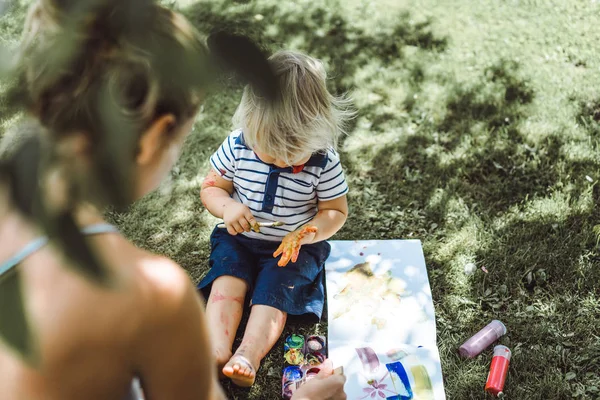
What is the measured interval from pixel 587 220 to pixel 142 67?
2268 millimetres

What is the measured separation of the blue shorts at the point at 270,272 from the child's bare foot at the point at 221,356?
0.21 m

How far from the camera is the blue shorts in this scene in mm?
2078

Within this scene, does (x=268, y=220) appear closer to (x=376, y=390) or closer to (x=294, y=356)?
(x=294, y=356)

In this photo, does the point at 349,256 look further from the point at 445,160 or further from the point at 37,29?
the point at 37,29

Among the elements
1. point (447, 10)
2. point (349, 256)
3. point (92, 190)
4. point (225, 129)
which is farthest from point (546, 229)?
point (92, 190)

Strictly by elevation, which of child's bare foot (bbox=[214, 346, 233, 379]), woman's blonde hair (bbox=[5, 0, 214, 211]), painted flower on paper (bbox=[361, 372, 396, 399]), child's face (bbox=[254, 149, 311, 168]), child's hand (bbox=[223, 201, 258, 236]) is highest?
woman's blonde hair (bbox=[5, 0, 214, 211])

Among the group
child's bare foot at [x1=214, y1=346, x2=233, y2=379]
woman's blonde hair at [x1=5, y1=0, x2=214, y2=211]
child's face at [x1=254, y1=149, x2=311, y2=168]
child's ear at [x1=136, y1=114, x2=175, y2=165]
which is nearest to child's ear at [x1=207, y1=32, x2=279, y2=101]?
woman's blonde hair at [x1=5, y1=0, x2=214, y2=211]

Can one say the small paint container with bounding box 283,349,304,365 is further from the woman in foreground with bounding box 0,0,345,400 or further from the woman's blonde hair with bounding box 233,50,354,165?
the woman in foreground with bounding box 0,0,345,400

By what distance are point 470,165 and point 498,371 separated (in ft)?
3.62

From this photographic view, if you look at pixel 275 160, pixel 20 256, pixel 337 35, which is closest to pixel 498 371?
pixel 275 160

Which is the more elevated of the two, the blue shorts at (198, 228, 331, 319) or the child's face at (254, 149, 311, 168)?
the child's face at (254, 149, 311, 168)

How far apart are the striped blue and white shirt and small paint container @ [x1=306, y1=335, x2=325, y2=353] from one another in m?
0.40

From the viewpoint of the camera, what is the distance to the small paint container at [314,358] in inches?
79.0

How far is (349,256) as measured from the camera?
2.37 meters
